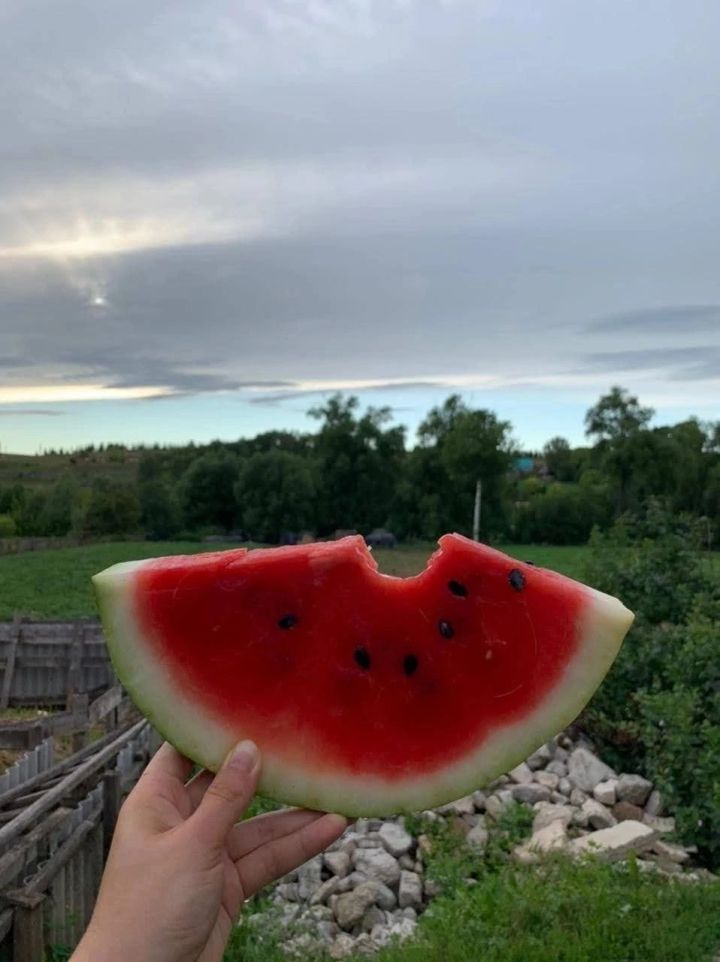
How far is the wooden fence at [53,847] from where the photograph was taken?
13.7ft

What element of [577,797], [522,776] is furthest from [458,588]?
[522,776]

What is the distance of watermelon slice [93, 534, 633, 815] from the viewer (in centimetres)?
216

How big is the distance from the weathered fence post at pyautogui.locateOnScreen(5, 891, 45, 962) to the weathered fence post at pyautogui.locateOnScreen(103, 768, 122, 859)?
126 centimetres

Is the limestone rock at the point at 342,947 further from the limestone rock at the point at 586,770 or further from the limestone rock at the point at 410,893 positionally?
the limestone rock at the point at 586,770

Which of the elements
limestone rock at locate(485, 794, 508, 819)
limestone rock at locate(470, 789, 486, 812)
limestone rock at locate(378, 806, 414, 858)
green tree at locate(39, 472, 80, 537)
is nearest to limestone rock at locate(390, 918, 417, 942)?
limestone rock at locate(378, 806, 414, 858)

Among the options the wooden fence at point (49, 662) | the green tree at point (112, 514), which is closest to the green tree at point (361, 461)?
the green tree at point (112, 514)

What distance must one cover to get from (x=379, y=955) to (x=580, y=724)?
15.1 ft

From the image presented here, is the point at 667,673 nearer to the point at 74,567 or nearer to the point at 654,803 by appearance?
the point at 654,803

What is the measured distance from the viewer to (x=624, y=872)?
5.35 m

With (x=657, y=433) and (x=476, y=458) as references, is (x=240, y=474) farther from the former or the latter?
(x=657, y=433)

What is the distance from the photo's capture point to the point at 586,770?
7719 mm

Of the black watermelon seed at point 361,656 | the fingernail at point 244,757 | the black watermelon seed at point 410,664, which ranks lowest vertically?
the fingernail at point 244,757

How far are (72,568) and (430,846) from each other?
3147 cm

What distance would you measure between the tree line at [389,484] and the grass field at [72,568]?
94.1 inches
